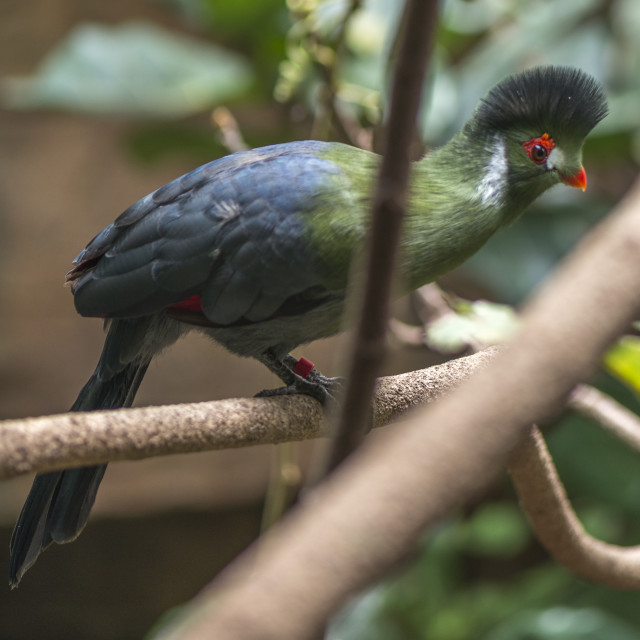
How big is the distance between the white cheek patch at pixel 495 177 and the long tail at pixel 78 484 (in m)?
0.64

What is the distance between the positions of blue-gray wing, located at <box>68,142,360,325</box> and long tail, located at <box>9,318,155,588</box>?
0.11 m

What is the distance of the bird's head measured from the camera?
53.8 inches

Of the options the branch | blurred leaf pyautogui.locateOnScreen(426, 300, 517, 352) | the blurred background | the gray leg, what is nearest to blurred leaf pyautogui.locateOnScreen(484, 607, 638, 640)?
the blurred background

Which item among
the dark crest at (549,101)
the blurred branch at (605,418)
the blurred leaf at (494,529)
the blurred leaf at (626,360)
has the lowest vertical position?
the blurred leaf at (494,529)

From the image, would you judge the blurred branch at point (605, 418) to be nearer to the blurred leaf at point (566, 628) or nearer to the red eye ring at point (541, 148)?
the red eye ring at point (541, 148)

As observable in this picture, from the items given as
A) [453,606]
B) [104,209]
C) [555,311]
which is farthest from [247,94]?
[555,311]

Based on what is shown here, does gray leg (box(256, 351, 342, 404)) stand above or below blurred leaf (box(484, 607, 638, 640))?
above

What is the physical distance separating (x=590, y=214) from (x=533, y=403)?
2.45 metres

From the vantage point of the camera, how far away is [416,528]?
477 mm

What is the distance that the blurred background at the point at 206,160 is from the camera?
2463 mm

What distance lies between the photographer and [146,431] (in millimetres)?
910

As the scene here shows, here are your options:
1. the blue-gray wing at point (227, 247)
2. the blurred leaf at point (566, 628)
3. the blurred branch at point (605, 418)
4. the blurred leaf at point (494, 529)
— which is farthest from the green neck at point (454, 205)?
the blurred leaf at point (494, 529)

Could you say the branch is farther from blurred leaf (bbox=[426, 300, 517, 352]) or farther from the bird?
blurred leaf (bbox=[426, 300, 517, 352])

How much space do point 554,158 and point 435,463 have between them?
1054 millimetres
